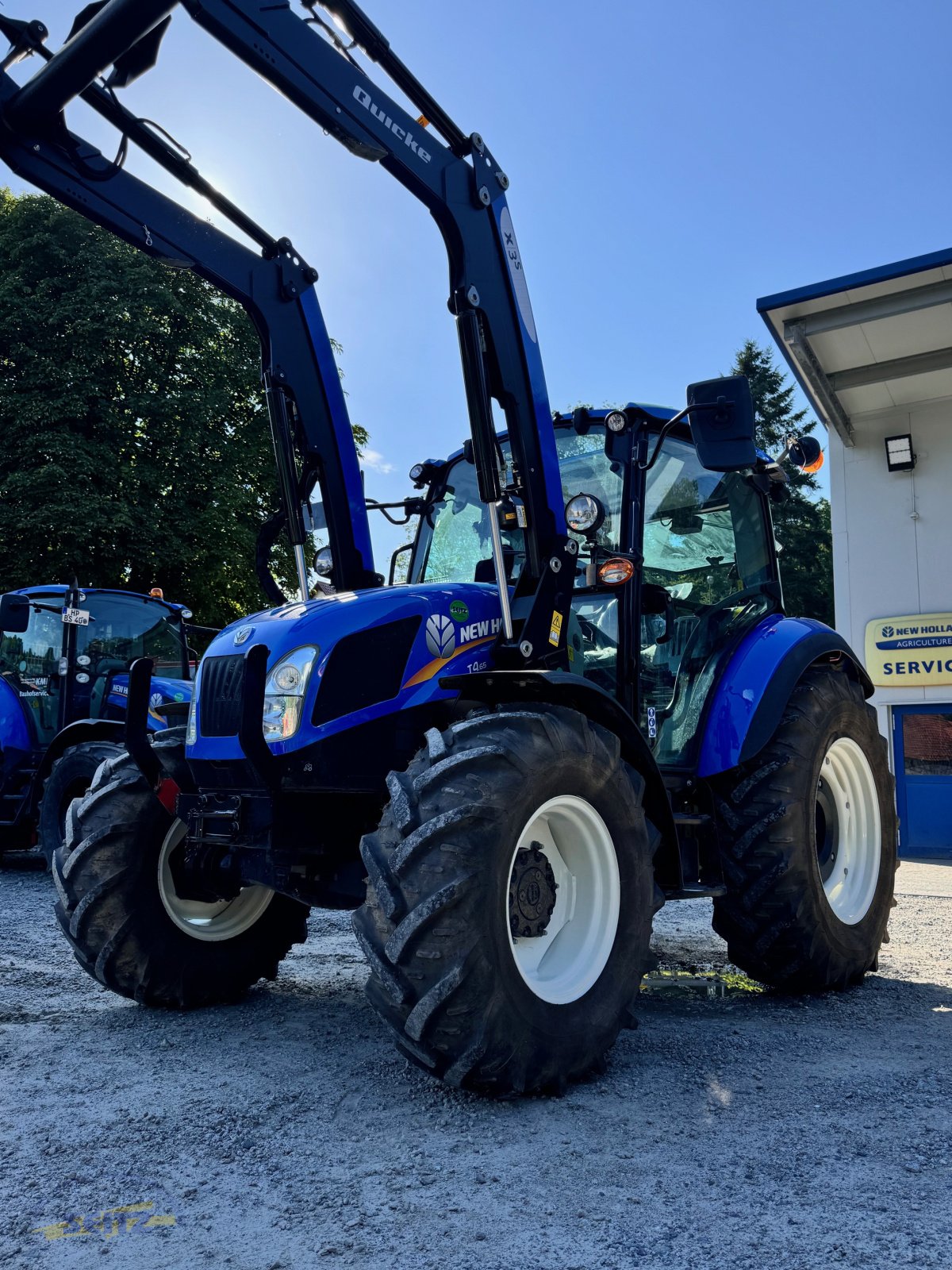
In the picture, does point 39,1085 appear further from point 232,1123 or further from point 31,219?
point 31,219

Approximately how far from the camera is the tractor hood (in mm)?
3750

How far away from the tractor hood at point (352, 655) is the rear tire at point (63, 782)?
16.5 feet

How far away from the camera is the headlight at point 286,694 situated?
372 centimetres

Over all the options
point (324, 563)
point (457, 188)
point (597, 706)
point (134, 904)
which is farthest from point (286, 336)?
point (134, 904)

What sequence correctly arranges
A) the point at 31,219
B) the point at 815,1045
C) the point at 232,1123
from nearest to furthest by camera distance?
the point at 232,1123
the point at 815,1045
the point at 31,219

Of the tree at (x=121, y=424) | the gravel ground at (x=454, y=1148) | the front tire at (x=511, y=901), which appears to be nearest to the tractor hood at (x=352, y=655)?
the front tire at (x=511, y=901)

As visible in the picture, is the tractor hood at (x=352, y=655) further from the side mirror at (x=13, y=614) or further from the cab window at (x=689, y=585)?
the side mirror at (x=13, y=614)

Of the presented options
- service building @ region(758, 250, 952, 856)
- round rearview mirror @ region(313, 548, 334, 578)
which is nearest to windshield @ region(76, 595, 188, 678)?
round rearview mirror @ region(313, 548, 334, 578)

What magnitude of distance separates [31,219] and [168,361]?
3.70m

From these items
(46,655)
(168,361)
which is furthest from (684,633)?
(168,361)

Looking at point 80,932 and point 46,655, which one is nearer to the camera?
point 80,932

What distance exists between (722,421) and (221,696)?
2.06 meters

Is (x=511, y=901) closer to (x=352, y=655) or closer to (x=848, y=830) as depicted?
(x=352, y=655)

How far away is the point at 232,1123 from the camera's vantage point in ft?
10.2
